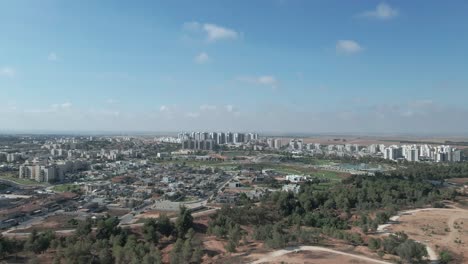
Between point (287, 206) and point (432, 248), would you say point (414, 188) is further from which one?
point (432, 248)

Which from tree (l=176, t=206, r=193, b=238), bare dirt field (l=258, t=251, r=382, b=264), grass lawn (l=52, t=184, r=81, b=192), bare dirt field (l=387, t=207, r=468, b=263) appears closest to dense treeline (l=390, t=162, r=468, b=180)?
bare dirt field (l=387, t=207, r=468, b=263)

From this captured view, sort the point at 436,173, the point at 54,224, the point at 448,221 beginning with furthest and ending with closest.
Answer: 1. the point at 436,173
2. the point at 54,224
3. the point at 448,221

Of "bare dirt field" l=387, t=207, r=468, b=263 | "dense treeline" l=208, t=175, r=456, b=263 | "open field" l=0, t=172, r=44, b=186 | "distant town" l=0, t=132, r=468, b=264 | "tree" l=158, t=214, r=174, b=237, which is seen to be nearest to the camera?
"dense treeline" l=208, t=175, r=456, b=263

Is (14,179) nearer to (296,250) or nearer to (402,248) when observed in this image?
(296,250)

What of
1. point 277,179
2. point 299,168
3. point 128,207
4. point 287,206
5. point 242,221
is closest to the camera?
point 242,221

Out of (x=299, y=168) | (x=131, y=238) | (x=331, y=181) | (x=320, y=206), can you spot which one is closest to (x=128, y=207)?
(x=131, y=238)

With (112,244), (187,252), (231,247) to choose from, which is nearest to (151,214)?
(112,244)

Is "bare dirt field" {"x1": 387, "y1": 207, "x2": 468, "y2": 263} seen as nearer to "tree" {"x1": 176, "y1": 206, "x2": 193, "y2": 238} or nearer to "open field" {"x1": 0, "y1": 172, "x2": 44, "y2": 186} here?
"tree" {"x1": 176, "y1": 206, "x2": 193, "y2": 238}

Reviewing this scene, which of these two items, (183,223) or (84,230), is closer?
(84,230)
